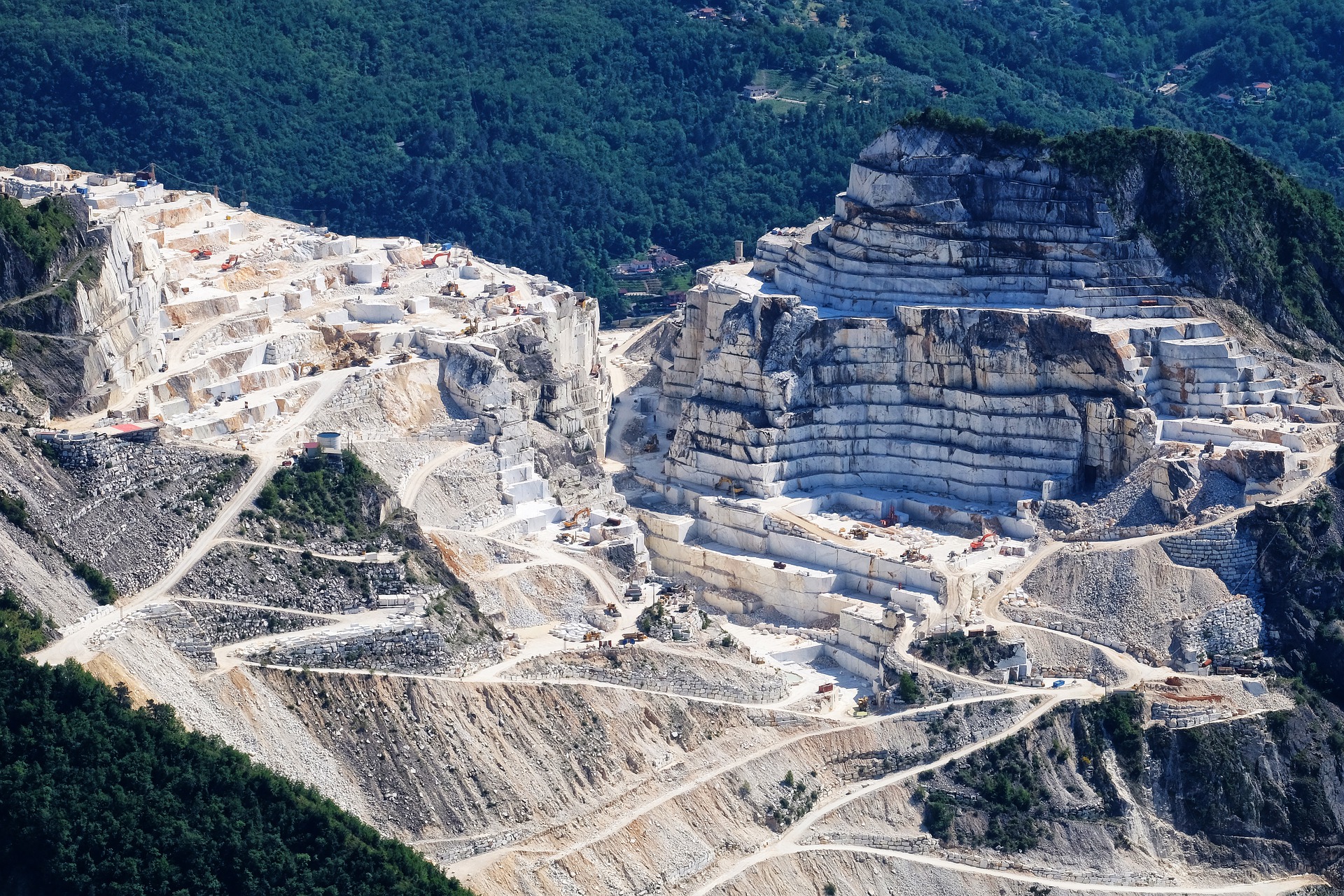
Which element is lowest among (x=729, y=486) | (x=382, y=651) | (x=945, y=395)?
(x=382, y=651)

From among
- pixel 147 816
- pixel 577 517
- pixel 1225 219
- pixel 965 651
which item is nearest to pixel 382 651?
pixel 147 816

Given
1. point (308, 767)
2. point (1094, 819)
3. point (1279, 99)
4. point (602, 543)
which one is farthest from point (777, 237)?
point (1279, 99)

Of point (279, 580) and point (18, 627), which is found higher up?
point (279, 580)

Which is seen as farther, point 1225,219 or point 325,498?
point 1225,219

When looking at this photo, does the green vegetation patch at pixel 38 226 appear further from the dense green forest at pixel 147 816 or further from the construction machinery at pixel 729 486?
the construction machinery at pixel 729 486

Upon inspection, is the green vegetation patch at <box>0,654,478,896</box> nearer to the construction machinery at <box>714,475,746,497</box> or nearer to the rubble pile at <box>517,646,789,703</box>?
the rubble pile at <box>517,646,789,703</box>

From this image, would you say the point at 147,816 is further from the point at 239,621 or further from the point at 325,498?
the point at 325,498

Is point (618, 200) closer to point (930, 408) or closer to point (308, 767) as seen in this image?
point (930, 408)
